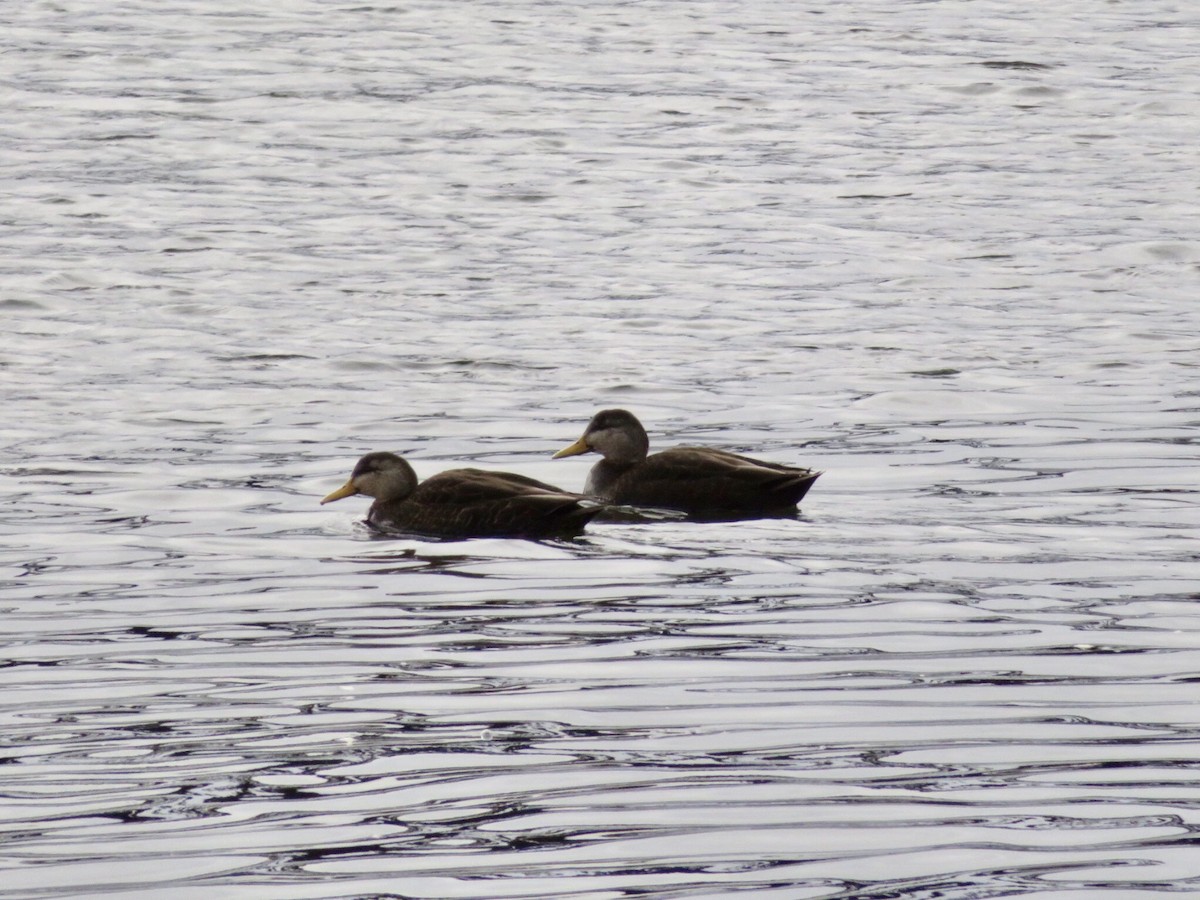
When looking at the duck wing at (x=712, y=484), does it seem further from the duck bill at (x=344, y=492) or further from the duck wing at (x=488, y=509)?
the duck bill at (x=344, y=492)

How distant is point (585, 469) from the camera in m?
12.4

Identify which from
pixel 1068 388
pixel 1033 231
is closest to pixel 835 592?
pixel 1068 388

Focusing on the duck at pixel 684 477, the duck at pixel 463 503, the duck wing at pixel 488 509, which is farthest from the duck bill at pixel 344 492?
the duck at pixel 684 477

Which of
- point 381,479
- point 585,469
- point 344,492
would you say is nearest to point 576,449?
point 585,469

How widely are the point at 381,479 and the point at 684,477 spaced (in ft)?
5.01

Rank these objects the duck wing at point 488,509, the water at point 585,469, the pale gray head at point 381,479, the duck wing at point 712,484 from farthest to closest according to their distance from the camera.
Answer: the pale gray head at point 381,479, the duck wing at point 712,484, the duck wing at point 488,509, the water at point 585,469

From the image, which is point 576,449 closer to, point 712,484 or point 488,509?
point 712,484

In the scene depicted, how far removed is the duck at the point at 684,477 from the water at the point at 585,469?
267mm

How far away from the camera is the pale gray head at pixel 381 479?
10859 mm

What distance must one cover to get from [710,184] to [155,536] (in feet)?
45.4

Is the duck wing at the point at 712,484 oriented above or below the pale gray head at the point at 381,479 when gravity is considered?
below

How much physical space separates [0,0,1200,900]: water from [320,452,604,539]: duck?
0.49 ft

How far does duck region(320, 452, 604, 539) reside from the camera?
10.3 metres

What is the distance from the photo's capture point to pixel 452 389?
554 inches
